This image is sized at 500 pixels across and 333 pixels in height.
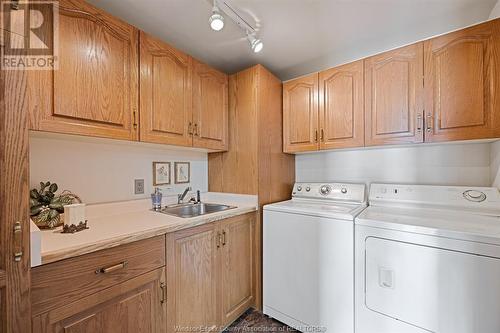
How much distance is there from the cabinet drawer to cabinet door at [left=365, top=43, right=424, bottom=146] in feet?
5.75

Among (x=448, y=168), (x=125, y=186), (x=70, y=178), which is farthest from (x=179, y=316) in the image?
(x=448, y=168)

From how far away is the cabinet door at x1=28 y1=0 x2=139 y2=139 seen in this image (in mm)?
1023

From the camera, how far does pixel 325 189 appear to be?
6.71 ft

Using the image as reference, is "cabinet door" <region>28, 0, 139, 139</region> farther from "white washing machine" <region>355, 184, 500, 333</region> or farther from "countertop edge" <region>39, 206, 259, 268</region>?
"white washing machine" <region>355, 184, 500, 333</region>

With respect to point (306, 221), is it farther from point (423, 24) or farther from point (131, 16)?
point (131, 16)

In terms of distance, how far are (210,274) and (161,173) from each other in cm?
94

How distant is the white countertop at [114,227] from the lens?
33.1 inches

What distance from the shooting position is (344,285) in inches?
56.6

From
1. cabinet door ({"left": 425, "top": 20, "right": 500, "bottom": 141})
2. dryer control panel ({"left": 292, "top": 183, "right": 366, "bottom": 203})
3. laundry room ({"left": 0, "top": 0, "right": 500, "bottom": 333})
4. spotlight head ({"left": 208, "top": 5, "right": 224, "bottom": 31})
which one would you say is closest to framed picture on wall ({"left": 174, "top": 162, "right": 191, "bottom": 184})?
laundry room ({"left": 0, "top": 0, "right": 500, "bottom": 333})

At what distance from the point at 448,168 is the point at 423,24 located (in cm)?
112

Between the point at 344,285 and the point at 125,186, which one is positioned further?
the point at 125,186

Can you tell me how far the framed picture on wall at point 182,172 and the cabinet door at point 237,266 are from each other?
Result: 700 mm

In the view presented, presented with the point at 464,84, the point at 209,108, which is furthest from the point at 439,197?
the point at 209,108

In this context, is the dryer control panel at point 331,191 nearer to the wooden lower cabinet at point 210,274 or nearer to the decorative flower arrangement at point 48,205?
the wooden lower cabinet at point 210,274
